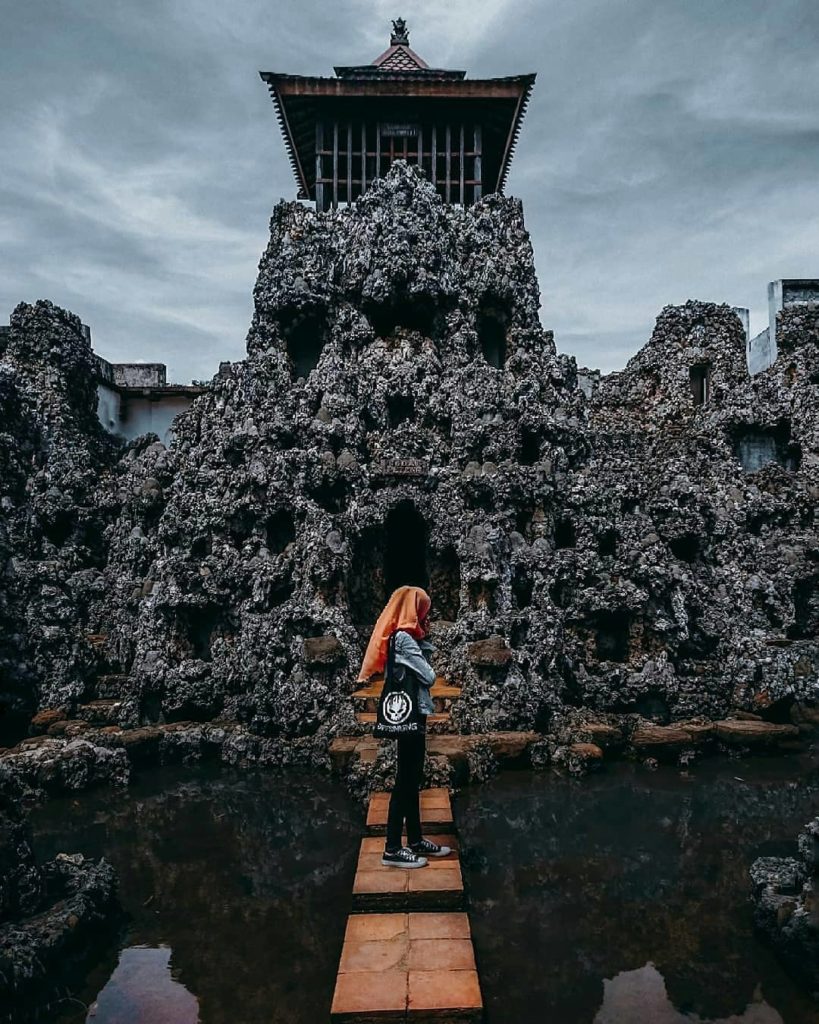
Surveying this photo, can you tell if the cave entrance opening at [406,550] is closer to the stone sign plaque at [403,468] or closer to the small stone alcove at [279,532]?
the stone sign plaque at [403,468]

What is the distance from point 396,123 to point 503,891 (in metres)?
17.5

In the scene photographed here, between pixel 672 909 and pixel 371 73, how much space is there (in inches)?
743

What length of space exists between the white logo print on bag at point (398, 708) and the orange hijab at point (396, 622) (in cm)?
30

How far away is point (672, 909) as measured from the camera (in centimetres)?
657

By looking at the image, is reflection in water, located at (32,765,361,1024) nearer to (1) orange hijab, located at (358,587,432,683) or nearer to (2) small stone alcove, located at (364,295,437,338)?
(1) orange hijab, located at (358,587,432,683)

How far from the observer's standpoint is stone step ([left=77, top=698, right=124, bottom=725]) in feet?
41.9

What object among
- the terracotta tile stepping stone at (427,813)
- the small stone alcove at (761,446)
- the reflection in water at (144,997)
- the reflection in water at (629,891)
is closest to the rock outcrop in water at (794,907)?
the reflection in water at (629,891)

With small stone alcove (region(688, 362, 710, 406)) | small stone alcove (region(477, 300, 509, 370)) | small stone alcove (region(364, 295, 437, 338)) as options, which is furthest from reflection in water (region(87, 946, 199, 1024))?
small stone alcove (region(688, 362, 710, 406))

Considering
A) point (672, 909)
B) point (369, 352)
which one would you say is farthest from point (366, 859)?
point (369, 352)

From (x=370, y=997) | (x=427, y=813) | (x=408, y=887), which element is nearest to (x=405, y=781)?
(x=408, y=887)

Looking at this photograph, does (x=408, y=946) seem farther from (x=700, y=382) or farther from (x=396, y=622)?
(x=700, y=382)

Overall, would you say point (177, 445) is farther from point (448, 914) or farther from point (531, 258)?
point (448, 914)

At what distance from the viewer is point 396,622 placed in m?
6.14

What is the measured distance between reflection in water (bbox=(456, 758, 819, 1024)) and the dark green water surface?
0.02 m
